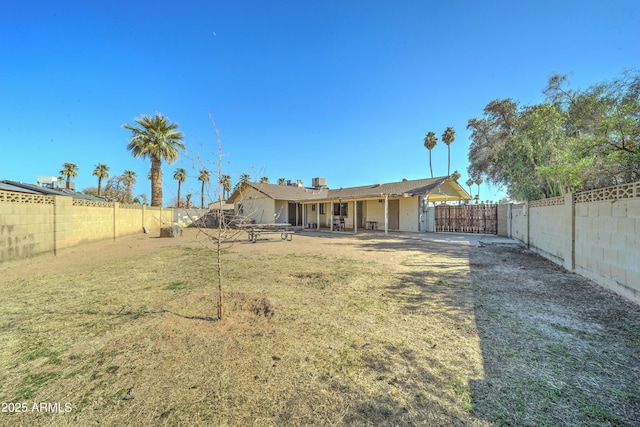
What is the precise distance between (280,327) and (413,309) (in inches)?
82.4

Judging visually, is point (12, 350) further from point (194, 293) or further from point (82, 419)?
point (194, 293)

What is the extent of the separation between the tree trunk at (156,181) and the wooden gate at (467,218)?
2089cm

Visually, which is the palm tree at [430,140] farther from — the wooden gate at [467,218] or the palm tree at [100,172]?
the palm tree at [100,172]

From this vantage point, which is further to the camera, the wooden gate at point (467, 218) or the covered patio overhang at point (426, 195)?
the wooden gate at point (467, 218)

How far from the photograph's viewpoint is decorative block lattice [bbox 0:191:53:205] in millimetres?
7270

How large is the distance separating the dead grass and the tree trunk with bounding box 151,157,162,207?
16.3m

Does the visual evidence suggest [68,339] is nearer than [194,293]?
Yes

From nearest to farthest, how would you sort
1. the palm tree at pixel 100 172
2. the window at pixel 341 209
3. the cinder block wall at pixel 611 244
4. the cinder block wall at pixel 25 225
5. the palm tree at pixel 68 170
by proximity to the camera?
the cinder block wall at pixel 611 244 < the cinder block wall at pixel 25 225 < the window at pixel 341 209 < the palm tree at pixel 68 170 < the palm tree at pixel 100 172

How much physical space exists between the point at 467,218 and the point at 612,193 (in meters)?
14.3

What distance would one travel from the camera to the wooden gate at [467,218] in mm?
17672

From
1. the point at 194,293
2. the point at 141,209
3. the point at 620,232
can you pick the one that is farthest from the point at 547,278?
the point at 141,209

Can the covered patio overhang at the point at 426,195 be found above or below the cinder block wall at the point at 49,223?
above

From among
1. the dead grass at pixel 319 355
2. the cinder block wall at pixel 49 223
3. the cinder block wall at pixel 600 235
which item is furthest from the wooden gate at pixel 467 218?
the cinder block wall at pixel 49 223

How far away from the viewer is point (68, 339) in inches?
124
